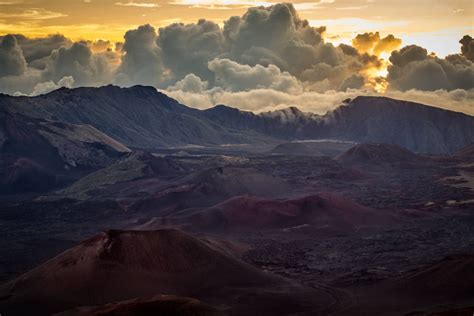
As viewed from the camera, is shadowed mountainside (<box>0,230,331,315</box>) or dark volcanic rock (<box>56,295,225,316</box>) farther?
shadowed mountainside (<box>0,230,331,315</box>)

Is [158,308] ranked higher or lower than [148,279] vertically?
higher

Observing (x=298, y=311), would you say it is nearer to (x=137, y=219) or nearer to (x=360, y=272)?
(x=360, y=272)

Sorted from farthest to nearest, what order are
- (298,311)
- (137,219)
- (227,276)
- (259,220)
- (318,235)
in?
(137,219)
(259,220)
(318,235)
(227,276)
(298,311)

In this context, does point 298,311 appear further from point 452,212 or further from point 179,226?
point 452,212

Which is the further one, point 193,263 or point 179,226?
point 179,226

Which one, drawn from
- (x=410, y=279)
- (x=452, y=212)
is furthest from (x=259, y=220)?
(x=410, y=279)

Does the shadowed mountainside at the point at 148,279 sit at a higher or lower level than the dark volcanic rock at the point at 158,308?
lower

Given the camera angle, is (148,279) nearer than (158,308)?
No

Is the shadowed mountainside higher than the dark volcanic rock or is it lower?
lower

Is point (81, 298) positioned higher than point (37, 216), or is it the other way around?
point (81, 298)

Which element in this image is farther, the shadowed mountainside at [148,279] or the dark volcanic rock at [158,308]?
the shadowed mountainside at [148,279]

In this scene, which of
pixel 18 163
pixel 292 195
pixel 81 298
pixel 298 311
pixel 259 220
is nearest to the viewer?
pixel 298 311
